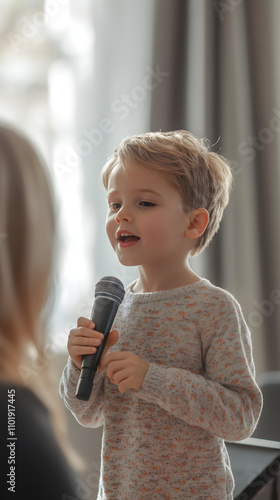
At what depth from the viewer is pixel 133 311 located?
112 cm

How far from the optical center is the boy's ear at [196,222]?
3.68ft

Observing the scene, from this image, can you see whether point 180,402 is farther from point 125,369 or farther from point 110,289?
point 110,289

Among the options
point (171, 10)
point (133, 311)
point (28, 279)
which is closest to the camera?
point (133, 311)

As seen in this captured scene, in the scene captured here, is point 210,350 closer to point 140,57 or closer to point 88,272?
point 88,272

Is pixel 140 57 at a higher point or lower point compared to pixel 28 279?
higher

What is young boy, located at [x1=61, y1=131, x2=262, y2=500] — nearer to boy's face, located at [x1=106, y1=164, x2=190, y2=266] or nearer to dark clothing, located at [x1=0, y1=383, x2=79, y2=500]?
boy's face, located at [x1=106, y1=164, x2=190, y2=266]

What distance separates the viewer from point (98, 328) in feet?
3.16

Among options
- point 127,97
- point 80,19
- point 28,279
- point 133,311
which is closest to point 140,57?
point 127,97

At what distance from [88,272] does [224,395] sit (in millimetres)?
728

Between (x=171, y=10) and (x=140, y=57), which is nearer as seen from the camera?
(x=140, y=57)

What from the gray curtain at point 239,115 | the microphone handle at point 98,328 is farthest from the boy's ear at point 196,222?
the gray curtain at point 239,115

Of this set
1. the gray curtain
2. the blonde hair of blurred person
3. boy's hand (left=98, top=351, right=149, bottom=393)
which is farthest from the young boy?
the gray curtain

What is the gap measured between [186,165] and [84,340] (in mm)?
390

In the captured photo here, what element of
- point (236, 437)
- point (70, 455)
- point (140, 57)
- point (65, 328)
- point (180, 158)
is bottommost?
point (70, 455)
